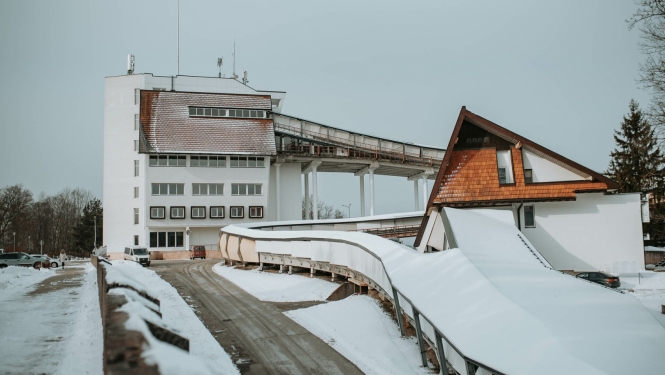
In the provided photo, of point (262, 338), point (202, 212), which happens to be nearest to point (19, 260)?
point (202, 212)

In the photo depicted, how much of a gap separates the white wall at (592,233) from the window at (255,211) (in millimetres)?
41894

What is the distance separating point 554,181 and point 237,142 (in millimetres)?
43391

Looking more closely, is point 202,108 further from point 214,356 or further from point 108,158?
point 214,356

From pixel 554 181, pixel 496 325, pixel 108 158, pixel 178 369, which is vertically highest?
pixel 108 158

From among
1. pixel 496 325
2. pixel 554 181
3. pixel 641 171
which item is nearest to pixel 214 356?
pixel 496 325

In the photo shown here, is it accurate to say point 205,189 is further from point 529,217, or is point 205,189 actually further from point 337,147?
point 529,217

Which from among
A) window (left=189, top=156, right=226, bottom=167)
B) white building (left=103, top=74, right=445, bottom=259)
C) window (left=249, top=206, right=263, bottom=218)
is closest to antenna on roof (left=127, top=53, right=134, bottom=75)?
white building (left=103, top=74, right=445, bottom=259)

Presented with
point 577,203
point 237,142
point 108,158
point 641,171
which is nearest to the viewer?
point 577,203

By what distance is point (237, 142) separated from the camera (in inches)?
2549

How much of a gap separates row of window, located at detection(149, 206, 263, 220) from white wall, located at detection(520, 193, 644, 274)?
42186mm

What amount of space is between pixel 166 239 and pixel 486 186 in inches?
1843

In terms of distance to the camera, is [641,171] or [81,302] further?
[641,171]

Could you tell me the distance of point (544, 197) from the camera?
27.3 metres

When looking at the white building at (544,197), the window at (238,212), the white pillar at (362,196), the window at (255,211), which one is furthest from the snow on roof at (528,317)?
the white pillar at (362,196)
